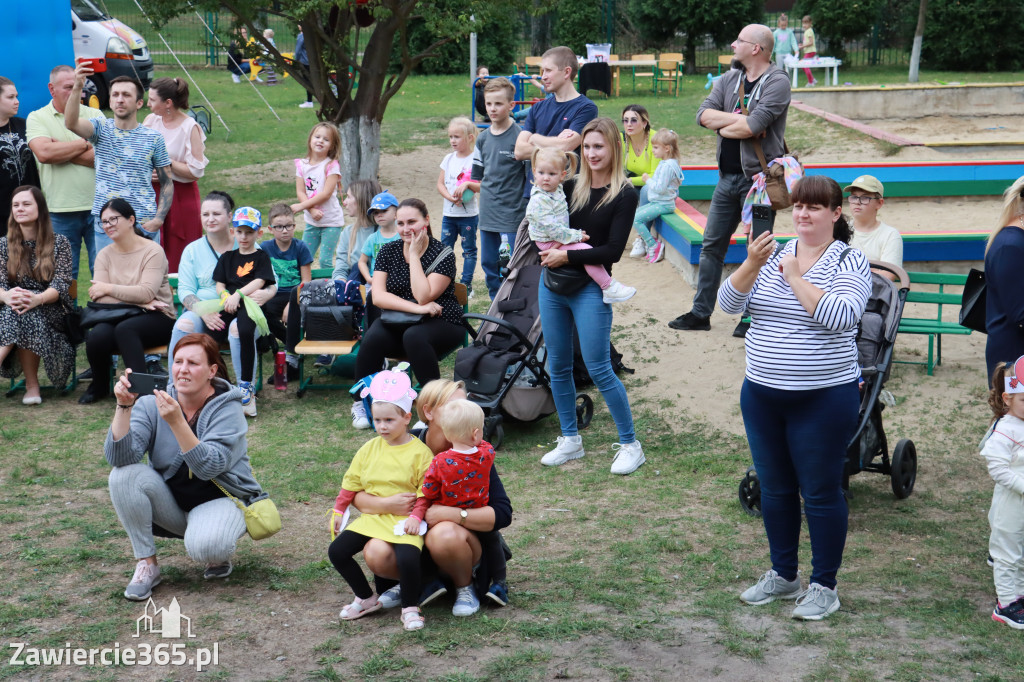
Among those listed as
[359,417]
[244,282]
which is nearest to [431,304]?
[359,417]

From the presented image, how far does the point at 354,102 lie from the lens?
12.8 m

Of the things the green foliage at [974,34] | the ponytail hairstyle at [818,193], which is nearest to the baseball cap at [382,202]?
the ponytail hairstyle at [818,193]

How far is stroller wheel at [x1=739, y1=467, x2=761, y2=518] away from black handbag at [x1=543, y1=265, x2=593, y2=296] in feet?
4.13

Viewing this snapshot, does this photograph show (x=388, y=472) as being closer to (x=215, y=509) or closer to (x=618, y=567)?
(x=215, y=509)

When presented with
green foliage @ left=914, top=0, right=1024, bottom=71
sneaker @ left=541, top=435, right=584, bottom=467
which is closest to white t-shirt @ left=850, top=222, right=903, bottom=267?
sneaker @ left=541, top=435, right=584, bottom=467

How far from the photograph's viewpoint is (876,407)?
507 cm

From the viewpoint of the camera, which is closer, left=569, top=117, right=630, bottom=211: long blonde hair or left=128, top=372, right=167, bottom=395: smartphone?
left=128, top=372, right=167, bottom=395: smartphone

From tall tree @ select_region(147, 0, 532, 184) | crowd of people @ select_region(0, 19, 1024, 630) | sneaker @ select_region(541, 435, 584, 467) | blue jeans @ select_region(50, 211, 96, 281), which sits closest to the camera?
crowd of people @ select_region(0, 19, 1024, 630)

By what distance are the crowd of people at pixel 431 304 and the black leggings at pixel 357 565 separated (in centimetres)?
1

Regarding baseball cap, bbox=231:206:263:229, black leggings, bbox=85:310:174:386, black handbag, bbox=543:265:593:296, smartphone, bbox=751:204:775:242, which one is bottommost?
black leggings, bbox=85:310:174:386

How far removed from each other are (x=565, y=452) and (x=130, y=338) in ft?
9.78

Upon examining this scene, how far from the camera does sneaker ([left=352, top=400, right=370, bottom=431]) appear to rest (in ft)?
21.4

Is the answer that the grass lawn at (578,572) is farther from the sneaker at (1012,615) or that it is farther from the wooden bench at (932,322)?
the wooden bench at (932,322)

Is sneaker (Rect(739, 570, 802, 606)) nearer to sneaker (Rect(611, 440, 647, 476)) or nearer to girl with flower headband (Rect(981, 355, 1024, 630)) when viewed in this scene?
girl with flower headband (Rect(981, 355, 1024, 630))
